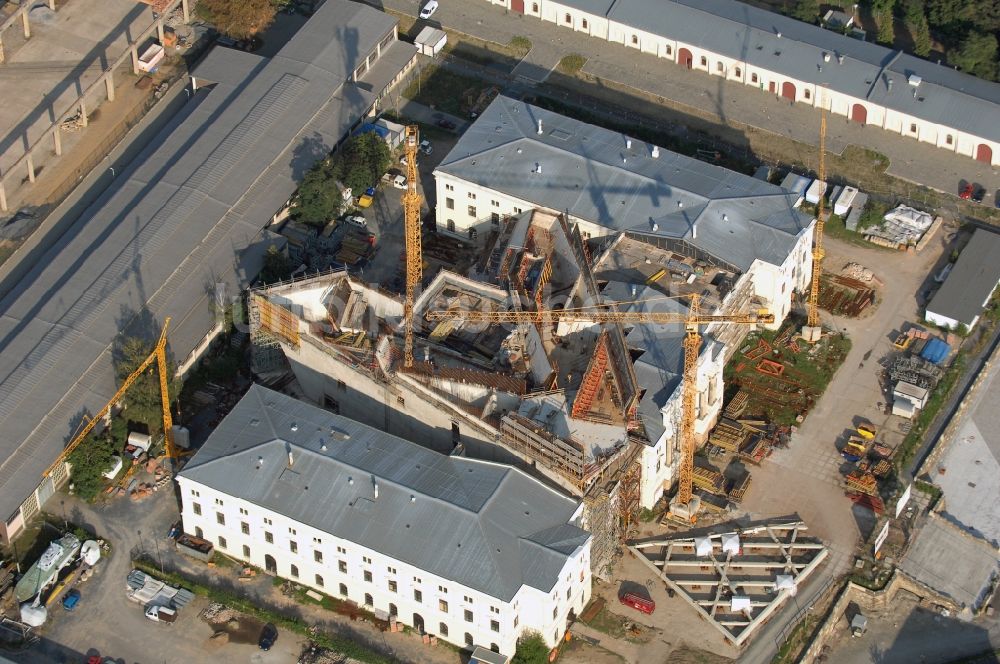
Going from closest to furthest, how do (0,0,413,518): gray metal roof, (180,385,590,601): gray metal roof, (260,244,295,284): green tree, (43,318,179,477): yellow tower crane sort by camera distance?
(180,385,590,601): gray metal roof
(43,318,179,477): yellow tower crane
(0,0,413,518): gray metal roof
(260,244,295,284): green tree

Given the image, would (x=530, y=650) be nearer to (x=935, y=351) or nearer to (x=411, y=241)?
(x=411, y=241)

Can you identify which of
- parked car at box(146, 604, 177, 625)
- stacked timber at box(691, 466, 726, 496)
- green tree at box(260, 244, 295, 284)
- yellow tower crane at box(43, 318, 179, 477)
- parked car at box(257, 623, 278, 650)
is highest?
stacked timber at box(691, 466, 726, 496)

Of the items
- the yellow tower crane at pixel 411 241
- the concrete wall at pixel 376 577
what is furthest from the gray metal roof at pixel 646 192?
the concrete wall at pixel 376 577

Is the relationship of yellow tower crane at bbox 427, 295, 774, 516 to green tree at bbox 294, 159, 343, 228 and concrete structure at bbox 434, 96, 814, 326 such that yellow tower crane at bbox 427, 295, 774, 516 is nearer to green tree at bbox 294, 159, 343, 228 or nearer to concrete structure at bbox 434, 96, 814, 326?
concrete structure at bbox 434, 96, 814, 326

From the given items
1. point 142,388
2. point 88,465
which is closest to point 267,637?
point 88,465

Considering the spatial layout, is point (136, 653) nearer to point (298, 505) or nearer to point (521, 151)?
point (298, 505)

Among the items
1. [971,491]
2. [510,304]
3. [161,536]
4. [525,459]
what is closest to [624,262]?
[510,304]

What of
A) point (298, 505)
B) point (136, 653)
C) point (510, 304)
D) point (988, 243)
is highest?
point (988, 243)


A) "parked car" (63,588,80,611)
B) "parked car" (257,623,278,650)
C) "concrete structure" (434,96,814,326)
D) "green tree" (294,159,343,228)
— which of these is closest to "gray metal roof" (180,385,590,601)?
"parked car" (257,623,278,650)
